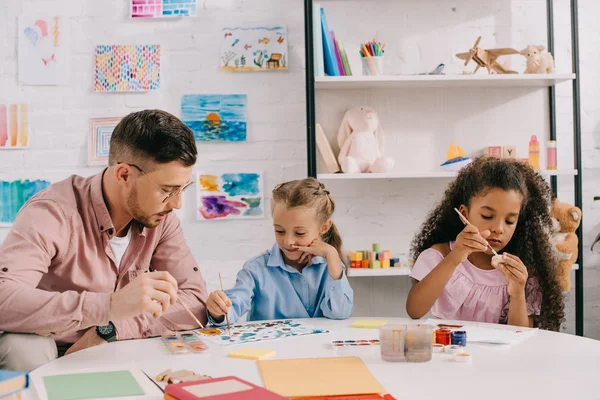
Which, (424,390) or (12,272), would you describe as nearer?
(424,390)

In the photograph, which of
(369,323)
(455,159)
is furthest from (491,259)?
(455,159)

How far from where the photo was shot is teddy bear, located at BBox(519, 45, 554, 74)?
2898 mm

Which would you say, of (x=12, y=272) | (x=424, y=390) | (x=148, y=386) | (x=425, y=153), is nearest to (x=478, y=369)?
(x=424, y=390)

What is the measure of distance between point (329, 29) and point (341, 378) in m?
2.18

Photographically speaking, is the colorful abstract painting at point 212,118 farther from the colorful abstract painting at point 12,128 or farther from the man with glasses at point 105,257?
the man with glasses at point 105,257

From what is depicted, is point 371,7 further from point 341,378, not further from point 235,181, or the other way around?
point 341,378

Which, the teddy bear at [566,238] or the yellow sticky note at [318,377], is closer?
the yellow sticky note at [318,377]

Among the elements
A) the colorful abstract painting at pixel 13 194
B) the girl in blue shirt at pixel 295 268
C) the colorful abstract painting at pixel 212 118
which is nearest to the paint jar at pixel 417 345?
the girl in blue shirt at pixel 295 268

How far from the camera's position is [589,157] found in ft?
10.4

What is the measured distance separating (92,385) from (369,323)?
2.47 ft

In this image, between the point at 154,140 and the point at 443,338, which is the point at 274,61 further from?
the point at 443,338

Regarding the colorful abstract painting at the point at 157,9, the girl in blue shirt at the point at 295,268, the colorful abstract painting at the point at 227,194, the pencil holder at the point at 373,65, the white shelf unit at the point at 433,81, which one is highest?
the colorful abstract painting at the point at 157,9

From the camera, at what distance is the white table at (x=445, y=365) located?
1092 millimetres

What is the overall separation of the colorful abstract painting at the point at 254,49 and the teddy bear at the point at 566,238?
52.3 inches
